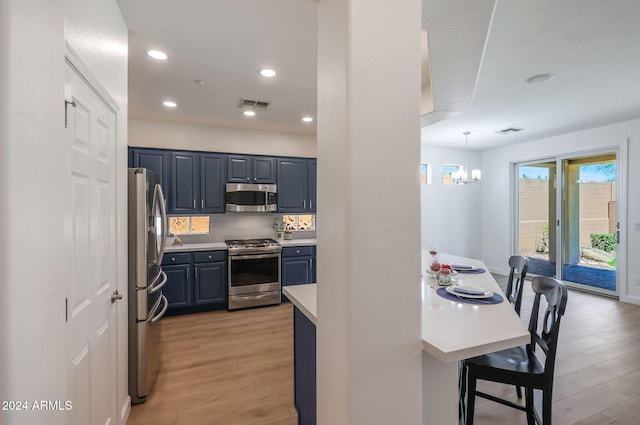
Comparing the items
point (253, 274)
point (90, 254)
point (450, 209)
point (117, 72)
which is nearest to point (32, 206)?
point (90, 254)

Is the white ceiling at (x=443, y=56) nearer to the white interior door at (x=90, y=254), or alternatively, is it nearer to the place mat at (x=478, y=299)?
the white interior door at (x=90, y=254)

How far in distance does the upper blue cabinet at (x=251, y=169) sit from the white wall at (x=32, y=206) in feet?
11.5

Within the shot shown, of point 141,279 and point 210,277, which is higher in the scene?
point 141,279

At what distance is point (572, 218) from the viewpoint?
5.43 metres

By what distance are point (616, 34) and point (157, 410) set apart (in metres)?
4.44

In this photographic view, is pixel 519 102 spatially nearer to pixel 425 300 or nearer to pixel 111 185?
pixel 425 300

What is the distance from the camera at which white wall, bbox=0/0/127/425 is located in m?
0.80

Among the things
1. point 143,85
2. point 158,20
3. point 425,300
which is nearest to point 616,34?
point 425,300

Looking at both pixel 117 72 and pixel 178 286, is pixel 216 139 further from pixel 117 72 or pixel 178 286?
pixel 117 72

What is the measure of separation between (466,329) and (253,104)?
11.1 ft

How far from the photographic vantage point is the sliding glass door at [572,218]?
196 inches

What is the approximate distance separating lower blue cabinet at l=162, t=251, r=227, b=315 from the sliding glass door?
5.98 metres

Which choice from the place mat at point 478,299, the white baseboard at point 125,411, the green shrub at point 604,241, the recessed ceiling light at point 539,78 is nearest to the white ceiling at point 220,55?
the place mat at point 478,299

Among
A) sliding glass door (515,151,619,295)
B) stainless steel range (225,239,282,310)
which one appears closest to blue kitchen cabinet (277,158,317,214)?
stainless steel range (225,239,282,310)
